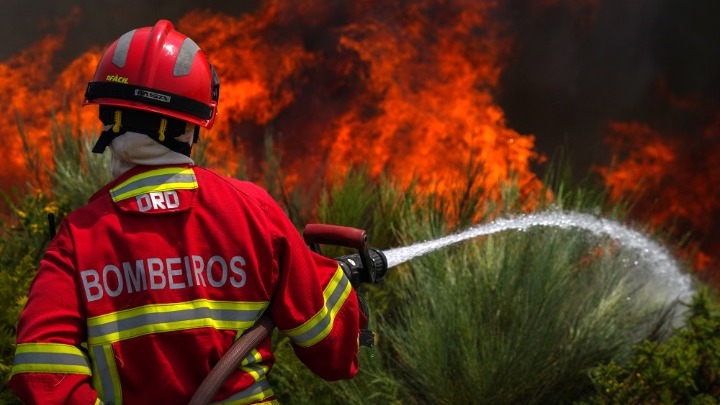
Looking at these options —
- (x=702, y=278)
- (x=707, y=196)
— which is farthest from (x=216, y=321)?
(x=707, y=196)

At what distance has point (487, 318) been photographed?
4238mm

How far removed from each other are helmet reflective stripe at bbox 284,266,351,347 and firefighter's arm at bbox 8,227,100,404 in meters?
0.47

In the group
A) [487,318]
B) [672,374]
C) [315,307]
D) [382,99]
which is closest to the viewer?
[315,307]

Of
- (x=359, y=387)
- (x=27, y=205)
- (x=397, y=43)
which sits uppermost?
(x=397, y=43)

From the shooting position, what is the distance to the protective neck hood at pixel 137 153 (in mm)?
2166

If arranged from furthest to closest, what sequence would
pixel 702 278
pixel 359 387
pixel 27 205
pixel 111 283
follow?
pixel 702 278 < pixel 27 205 < pixel 359 387 < pixel 111 283

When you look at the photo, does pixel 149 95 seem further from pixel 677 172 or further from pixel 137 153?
pixel 677 172

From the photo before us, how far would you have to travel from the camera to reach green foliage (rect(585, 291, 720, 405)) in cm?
385

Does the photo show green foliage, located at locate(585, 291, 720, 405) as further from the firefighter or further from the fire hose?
the firefighter

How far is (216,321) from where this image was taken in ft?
7.04

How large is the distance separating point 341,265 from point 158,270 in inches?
20.9

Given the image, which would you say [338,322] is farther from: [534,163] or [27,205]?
[534,163]

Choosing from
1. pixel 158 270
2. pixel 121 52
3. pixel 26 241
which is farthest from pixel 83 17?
pixel 158 270

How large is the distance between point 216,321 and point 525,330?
221 centimetres
